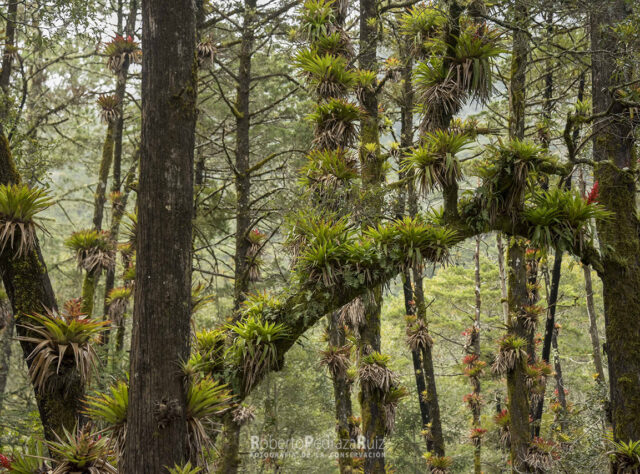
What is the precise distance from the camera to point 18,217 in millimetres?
4230

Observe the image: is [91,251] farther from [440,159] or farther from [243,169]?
[440,159]

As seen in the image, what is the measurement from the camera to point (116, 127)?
1017 centimetres

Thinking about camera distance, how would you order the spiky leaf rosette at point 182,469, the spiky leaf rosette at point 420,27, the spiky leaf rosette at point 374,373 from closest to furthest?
the spiky leaf rosette at point 182,469
the spiky leaf rosette at point 420,27
the spiky leaf rosette at point 374,373

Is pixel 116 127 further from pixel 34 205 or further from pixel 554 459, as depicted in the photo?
pixel 554 459


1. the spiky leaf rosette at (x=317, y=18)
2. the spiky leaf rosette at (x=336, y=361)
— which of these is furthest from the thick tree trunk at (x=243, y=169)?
the spiky leaf rosette at (x=336, y=361)

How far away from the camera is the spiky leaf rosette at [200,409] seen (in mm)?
3736

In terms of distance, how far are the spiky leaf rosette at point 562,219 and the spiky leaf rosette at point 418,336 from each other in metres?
4.91

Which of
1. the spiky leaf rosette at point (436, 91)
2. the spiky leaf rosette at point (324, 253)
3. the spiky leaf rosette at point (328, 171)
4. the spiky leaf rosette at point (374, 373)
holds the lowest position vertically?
the spiky leaf rosette at point (374, 373)

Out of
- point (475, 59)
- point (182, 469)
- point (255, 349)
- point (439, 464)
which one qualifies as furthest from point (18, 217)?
point (439, 464)

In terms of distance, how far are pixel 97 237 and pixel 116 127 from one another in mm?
2803

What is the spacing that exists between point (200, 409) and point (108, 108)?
7.72 metres

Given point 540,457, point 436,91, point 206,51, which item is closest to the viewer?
point 436,91

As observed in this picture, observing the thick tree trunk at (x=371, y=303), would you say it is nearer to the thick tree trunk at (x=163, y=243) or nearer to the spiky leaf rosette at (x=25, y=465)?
the thick tree trunk at (x=163, y=243)

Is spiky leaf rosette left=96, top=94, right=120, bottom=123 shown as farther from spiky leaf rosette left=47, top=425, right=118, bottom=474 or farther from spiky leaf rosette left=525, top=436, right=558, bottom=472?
spiky leaf rosette left=525, top=436, right=558, bottom=472
